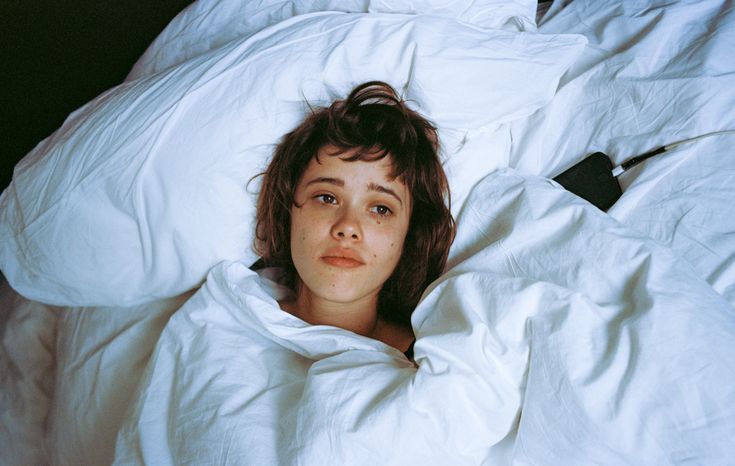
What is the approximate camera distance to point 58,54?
4.04 ft

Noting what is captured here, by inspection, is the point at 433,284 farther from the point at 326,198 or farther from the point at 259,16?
the point at 259,16

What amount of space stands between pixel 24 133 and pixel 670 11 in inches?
54.3

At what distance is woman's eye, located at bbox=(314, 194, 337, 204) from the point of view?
3.18 ft

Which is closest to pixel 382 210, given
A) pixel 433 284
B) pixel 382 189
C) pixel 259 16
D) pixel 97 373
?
pixel 382 189

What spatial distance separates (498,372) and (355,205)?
1.20ft

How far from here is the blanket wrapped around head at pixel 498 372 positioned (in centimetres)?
67

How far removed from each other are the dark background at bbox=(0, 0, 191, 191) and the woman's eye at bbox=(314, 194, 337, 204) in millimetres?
644

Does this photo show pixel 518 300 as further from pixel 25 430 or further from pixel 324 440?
pixel 25 430

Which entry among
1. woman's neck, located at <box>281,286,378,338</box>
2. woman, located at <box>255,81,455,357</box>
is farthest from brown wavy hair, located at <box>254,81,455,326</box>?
woman's neck, located at <box>281,286,378,338</box>

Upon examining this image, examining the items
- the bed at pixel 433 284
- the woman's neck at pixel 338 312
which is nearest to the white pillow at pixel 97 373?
the bed at pixel 433 284

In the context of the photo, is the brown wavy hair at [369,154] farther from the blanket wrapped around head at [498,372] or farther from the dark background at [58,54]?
the dark background at [58,54]

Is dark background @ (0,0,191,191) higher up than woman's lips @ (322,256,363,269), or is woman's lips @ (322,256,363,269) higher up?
dark background @ (0,0,191,191)

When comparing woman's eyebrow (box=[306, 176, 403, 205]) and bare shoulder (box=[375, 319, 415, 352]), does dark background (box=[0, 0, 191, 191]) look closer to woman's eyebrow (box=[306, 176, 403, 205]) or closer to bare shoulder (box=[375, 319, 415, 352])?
woman's eyebrow (box=[306, 176, 403, 205])

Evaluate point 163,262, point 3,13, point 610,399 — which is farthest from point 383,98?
point 3,13
